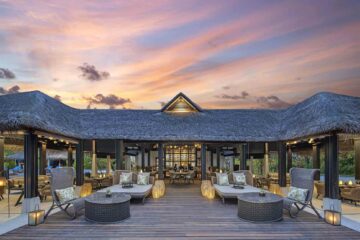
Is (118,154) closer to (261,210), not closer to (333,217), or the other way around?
(261,210)

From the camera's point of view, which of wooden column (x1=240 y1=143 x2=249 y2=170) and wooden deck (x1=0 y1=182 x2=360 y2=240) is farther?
wooden column (x1=240 y1=143 x2=249 y2=170)

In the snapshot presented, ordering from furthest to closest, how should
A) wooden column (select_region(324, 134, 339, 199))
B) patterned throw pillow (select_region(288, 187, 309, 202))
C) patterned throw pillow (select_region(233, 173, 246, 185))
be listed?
patterned throw pillow (select_region(233, 173, 246, 185)) < wooden column (select_region(324, 134, 339, 199)) < patterned throw pillow (select_region(288, 187, 309, 202))

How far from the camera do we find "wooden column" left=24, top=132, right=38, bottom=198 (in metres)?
9.05

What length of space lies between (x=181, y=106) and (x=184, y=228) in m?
10.4

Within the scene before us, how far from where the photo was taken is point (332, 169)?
912 centimetres

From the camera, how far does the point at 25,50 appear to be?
13727 millimetres

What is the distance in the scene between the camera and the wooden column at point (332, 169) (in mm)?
9000

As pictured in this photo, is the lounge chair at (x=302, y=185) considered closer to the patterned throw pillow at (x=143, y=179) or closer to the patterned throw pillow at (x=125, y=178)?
the patterned throw pillow at (x=143, y=179)

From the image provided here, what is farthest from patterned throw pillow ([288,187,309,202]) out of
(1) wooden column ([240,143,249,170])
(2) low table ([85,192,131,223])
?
(1) wooden column ([240,143,249,170])

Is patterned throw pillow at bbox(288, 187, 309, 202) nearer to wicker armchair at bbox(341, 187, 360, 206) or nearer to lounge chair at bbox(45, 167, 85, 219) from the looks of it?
wicker armchair at bbox(341, 187, 360, 206)

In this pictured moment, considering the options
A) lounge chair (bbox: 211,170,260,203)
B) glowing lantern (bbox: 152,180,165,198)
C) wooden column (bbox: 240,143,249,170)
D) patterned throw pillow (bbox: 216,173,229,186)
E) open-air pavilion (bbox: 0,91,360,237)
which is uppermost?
open-air pavilion (bbox: 0,91,360,237)

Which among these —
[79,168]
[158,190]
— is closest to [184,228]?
[158,190]

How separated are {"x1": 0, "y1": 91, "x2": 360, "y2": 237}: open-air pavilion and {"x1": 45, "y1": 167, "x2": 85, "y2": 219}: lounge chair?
141 cm

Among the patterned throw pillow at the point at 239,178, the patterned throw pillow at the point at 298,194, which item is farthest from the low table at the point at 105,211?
the patterned throw pillow at the point at 239,178
